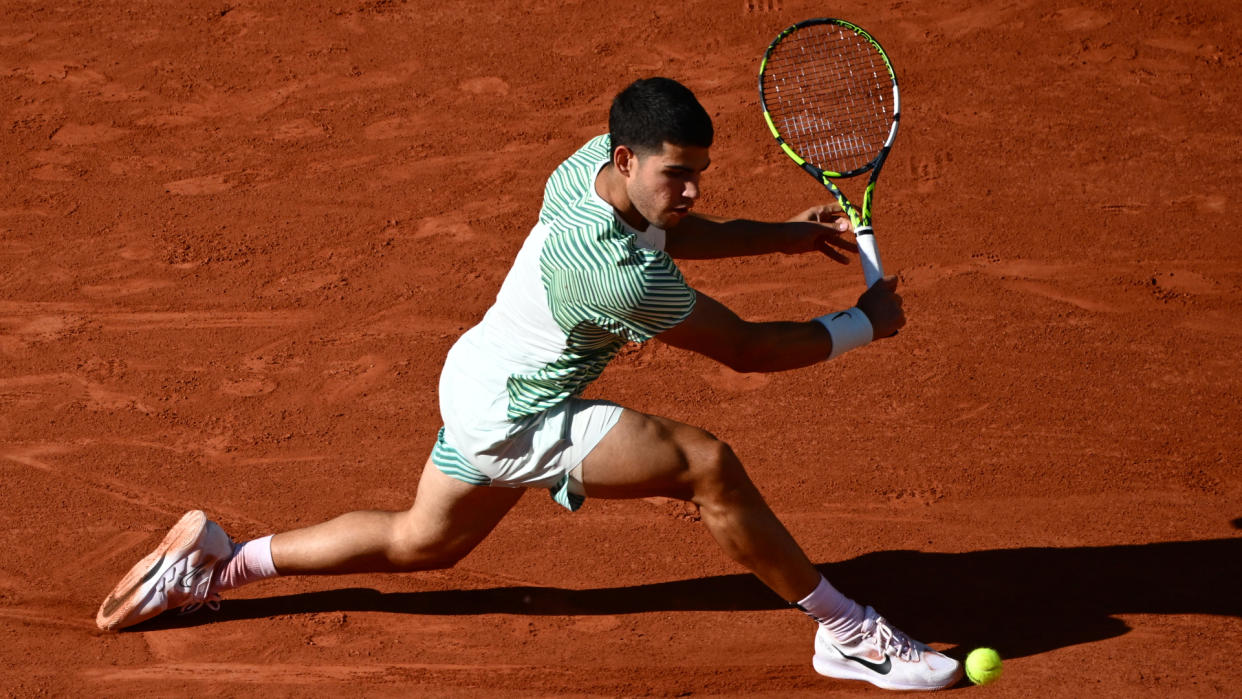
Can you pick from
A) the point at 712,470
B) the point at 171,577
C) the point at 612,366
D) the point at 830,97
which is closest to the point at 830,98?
the point at 830,97

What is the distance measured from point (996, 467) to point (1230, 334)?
4.78 feet

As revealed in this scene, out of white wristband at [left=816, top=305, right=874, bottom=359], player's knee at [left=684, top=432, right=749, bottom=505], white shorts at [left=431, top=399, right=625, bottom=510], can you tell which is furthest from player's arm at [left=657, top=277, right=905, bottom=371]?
white shorts at [left=431, top=399, right=625, bottom=510]

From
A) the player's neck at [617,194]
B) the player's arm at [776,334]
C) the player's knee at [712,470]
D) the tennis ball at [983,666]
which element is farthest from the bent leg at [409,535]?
the tennis ball at [983,666]

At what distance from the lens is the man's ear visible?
3.31m

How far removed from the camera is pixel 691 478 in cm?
355

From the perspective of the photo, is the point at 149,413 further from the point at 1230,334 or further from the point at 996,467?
the point at 1230,334

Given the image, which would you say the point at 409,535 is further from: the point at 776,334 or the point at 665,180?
the point at 665,180

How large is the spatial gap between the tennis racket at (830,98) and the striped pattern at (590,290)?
2.31m

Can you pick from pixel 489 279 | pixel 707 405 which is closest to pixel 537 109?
pixel 489 279

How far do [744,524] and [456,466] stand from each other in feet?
2.96

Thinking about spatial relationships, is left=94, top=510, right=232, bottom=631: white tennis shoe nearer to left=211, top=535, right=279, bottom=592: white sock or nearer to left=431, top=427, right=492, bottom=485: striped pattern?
left=211, top=535, right=279, bottom=592: white sock

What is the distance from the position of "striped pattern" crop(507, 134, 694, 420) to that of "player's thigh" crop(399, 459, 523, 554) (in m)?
0.38

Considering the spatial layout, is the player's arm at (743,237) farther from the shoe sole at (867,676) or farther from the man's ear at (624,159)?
the shoe sole at (867,676)

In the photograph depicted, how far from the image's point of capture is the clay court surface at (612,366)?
4203 mm
